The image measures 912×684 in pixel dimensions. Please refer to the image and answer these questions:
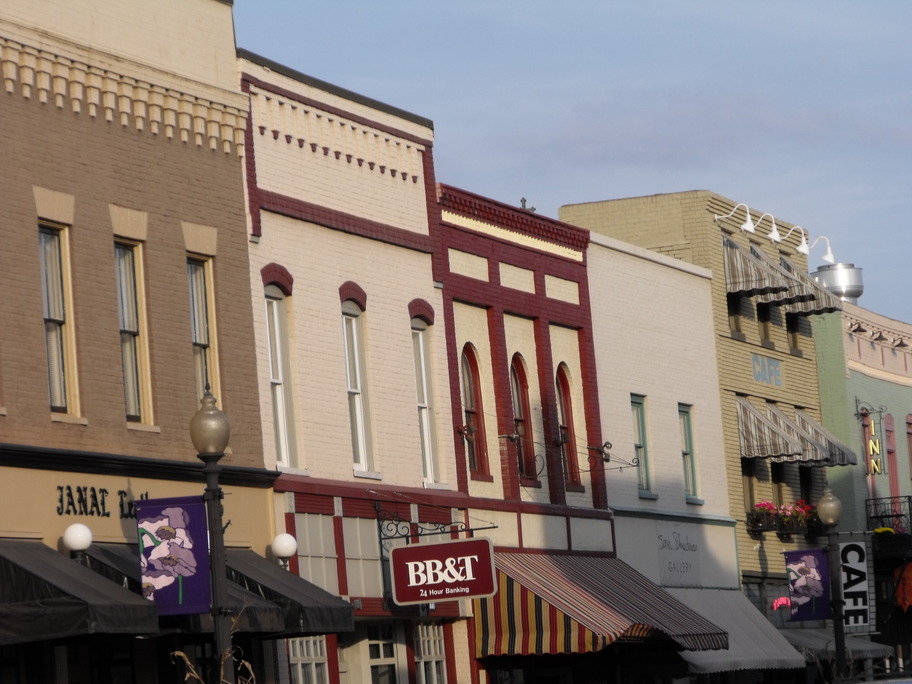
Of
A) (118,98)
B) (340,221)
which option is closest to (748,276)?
(340,221)

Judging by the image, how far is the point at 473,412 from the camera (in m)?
28.7

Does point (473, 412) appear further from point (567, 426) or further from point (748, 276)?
point (748, 276)

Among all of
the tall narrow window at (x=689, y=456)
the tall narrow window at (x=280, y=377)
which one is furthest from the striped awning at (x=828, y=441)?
the tall narrow window at (x=280, y=377)

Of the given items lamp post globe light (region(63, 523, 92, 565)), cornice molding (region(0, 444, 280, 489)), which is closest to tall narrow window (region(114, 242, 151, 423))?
cornice molding (region(0, 444, 280, 489))

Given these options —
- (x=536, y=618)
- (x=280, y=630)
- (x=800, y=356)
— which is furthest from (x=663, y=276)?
(x=280, y=630)

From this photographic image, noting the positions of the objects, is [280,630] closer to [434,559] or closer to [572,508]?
[434,559]

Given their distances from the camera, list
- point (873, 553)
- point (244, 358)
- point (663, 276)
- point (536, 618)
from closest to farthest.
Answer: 1. point (244, 358)
2. point (536, 618)
3. point (663, 276)
4. point (873, 553)

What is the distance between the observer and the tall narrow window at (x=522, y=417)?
1176 inches

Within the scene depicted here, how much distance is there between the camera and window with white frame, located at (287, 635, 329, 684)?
77.6ft

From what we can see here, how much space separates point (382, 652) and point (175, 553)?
7.71 metres

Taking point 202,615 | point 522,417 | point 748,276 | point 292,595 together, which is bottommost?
point 202,615

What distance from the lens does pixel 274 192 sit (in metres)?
24.4

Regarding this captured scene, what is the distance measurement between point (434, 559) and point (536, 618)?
12.0 ft

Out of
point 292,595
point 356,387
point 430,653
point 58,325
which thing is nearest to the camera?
point 58,325
